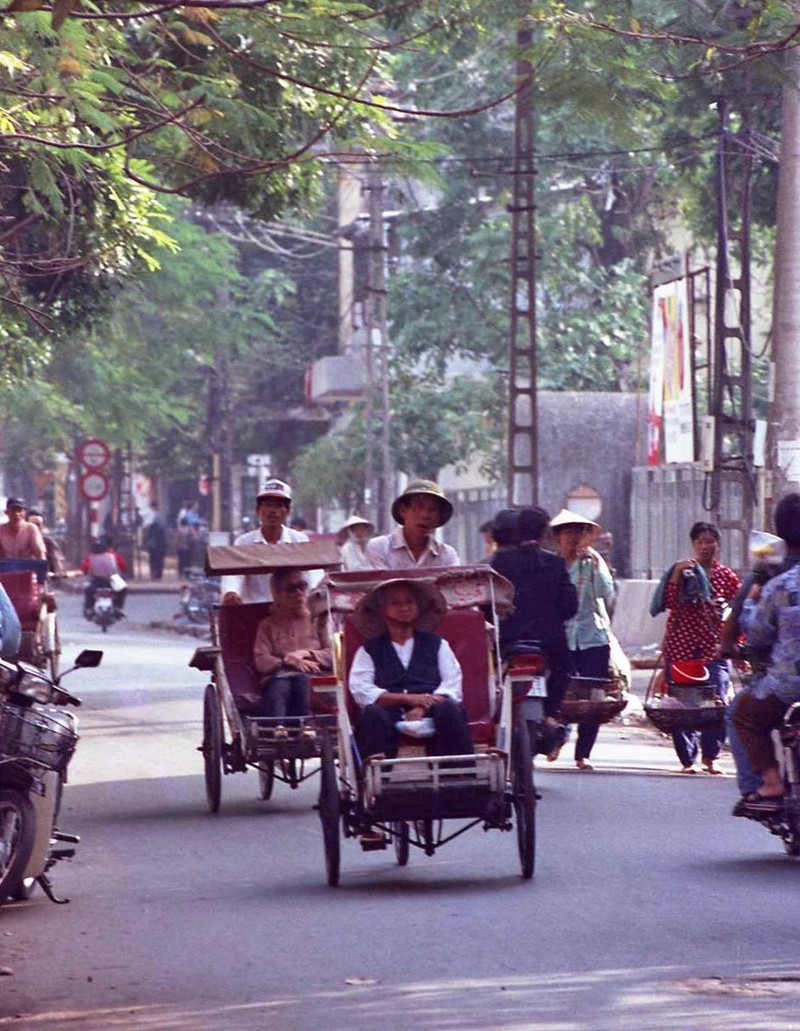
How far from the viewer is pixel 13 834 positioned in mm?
8242

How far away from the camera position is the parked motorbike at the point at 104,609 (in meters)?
33.8

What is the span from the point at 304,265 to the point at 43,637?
39873 mm

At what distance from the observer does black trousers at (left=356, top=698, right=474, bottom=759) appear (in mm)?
9141

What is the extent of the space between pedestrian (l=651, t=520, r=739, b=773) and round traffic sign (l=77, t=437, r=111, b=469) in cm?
2611

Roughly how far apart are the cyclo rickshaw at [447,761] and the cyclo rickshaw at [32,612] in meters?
7.35

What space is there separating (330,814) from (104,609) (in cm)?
2527

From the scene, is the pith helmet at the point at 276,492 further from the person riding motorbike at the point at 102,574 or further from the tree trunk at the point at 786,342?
the person riding motorbike at the point at 102,574

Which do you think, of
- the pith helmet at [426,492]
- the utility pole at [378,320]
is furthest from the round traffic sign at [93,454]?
the pith helmet at [426,492]

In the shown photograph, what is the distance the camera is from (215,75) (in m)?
14.8

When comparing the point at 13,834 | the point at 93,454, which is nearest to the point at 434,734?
the point at 13,834

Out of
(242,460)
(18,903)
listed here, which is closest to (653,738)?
(18,903)

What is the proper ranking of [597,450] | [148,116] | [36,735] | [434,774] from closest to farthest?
[36,735] → [434,774] → [148,116] → [597,450]

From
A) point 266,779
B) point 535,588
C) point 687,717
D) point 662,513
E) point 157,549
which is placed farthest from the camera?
point 157,549

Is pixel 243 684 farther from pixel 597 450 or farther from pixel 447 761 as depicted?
pixel 597 450
